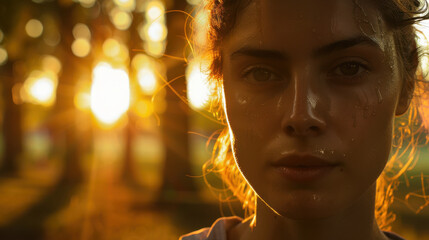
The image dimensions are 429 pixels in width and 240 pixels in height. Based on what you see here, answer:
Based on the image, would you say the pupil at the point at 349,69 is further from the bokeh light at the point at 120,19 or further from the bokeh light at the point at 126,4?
the bokeh light at the point at 120,19

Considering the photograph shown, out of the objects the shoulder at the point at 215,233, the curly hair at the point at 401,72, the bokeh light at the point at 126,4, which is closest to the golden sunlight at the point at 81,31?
the bokeh light at the point at 126,4

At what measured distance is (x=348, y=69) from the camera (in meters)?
1.52

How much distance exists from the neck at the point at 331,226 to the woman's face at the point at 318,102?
0.63 feet

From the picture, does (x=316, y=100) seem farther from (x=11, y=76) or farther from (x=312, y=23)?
(x=11, y=76)

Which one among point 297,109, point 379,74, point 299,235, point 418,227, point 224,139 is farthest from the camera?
point 418,227

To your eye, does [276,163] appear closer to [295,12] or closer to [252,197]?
[295,12]

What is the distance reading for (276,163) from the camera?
4.96 ft

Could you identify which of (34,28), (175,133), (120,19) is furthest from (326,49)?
(34,28)

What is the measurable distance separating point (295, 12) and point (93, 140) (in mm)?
12907

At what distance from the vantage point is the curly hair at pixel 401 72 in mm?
1672

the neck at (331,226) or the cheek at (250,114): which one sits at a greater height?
the cheek at (250,114)

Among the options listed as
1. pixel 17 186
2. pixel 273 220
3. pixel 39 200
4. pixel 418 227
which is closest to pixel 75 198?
pixel 39 200

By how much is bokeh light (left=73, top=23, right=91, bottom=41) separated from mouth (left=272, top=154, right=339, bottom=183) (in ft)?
37.4

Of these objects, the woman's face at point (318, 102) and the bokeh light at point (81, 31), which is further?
the bokeh light at point (81, 31)
